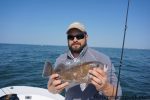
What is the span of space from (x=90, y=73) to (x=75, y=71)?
33cm

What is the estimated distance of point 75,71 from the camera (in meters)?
3.34

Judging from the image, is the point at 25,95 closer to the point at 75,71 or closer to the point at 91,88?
the point at 91,88

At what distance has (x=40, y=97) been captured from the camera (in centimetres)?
681

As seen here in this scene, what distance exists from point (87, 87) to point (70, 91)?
38 cm

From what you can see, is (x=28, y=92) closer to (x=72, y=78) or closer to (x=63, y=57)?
(x=63, y=57)

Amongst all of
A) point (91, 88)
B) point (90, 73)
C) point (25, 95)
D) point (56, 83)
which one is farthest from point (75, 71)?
point (25, 95)

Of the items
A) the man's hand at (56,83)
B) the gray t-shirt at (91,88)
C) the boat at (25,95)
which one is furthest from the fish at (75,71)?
the boat at (25,95)

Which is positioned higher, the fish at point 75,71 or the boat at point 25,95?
the fish at point 75,71

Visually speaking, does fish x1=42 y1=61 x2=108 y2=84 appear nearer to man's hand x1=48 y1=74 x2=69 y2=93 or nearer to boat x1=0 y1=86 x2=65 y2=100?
man's hand x1=48 y1=74 x2=69 y2=93

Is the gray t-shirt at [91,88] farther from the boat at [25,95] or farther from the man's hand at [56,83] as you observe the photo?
the boat at [25,95]

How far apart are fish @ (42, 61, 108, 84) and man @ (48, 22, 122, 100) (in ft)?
0.28

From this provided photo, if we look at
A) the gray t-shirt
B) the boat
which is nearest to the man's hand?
the gray t-shirt

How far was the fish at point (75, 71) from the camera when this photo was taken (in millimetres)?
3244

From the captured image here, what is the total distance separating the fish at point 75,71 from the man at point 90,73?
9cm
